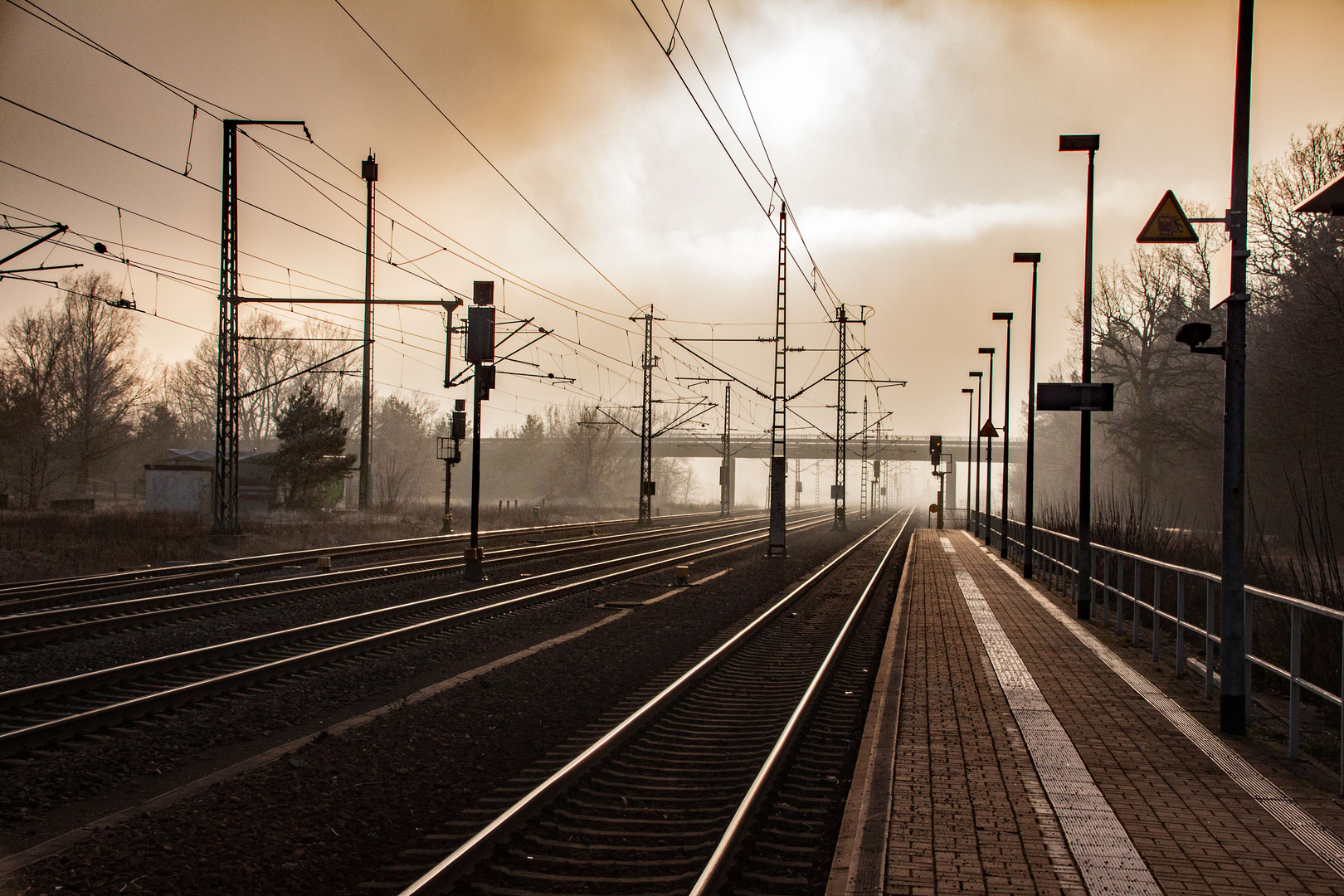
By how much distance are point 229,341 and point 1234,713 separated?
921 inches

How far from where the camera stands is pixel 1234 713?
7.76m

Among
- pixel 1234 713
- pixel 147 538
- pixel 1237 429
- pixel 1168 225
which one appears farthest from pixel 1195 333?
pixel 147 538

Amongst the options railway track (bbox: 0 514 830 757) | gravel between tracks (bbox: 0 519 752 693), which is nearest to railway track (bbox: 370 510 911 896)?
railway track (bbox: 0 514 830 757)

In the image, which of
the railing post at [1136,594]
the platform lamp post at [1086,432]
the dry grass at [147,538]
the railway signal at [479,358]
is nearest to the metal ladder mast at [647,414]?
the dry grass at [147,538]

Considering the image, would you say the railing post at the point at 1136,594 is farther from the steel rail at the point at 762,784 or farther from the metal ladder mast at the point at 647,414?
the metal ladder mast at the point at 647,414

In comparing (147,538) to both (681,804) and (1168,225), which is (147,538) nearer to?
(681,804)

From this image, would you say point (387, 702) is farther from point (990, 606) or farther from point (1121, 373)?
point (1121, 373)

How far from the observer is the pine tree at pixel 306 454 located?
42.8m

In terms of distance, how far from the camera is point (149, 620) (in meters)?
13.2

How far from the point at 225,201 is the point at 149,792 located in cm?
2054

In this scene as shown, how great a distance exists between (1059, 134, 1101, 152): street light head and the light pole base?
38.5 feet

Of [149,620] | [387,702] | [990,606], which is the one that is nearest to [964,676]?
[387,702]

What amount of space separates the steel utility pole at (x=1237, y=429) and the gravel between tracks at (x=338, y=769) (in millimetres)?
5303

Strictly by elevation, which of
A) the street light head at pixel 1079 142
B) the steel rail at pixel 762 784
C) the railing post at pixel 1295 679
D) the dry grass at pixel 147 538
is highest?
the street light head at pixel 1079 142
